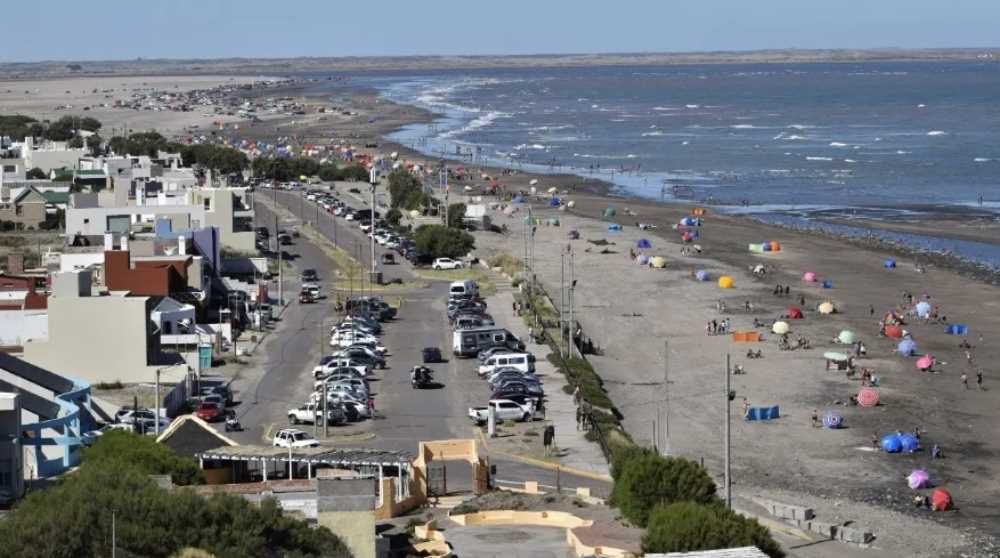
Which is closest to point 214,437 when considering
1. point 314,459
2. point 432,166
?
point 314,459

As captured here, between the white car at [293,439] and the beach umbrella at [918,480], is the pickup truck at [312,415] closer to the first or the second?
the white car at [293,439]

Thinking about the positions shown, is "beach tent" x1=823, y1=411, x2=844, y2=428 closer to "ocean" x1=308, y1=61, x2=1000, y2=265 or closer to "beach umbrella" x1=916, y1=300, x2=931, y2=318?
"beach umbrella" x1=916, y1=300, x2=931, y2=318

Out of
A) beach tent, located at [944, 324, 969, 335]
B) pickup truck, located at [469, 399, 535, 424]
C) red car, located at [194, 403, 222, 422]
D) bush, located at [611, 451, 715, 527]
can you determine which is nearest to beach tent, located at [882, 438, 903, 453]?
pickup truck, located at [469, 399, 535, 424]

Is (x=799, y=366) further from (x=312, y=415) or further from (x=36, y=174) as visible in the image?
(x=36, y=174)

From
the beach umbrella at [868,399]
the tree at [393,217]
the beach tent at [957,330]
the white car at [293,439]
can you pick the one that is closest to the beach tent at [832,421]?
the beach umbrella at [868,399]

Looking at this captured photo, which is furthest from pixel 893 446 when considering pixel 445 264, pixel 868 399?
pixel 445 264

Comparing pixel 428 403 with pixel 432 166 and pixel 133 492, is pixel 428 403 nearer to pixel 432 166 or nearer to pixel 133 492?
pixel 133 492
